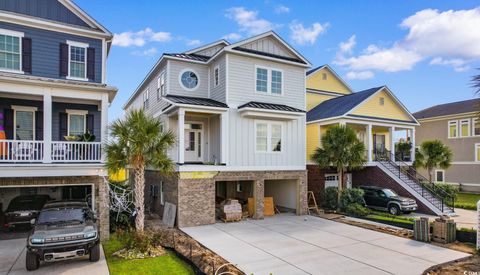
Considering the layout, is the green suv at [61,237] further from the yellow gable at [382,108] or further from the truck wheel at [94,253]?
the yellow gable at [382,108]

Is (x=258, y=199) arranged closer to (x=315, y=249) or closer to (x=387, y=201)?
(x=315, y=249)

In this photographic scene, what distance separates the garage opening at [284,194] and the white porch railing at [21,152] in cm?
1341

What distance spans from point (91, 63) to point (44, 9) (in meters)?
2.96

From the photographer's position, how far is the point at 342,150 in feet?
61.1

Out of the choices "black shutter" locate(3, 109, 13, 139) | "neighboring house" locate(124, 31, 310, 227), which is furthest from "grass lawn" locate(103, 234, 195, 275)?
"black shutter" locate(3, 109, 13, 139)

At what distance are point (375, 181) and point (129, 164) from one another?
1727 centimetres

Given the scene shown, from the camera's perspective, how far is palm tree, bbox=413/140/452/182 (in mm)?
22844

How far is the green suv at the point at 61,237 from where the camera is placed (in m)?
8.60

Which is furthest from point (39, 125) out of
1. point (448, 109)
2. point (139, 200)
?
point (448, 109)

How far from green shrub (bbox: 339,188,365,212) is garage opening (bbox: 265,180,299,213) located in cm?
291

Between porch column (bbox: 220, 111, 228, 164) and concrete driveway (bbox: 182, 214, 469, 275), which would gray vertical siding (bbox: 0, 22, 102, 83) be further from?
concrete driveway (bbox: 182, 214, 469, 275)

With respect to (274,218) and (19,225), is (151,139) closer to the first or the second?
(19,225)

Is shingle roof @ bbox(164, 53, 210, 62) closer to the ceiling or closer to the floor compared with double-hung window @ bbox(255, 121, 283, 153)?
closer to the ceiling

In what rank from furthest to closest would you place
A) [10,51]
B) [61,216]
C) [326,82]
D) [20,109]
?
→ [326,82] → [20,109] → [10,51] → [61,216]
